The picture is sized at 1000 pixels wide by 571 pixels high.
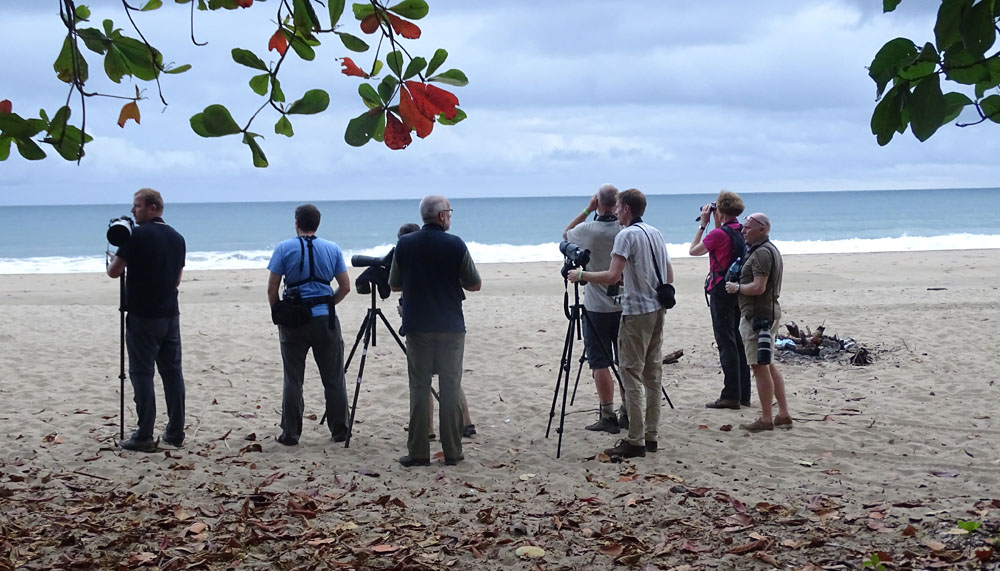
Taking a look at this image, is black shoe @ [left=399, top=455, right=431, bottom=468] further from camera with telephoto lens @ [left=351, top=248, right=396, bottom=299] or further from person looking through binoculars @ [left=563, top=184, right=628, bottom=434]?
person looking through binoculars @ [left=563, top=184, right=628, bottom=434]

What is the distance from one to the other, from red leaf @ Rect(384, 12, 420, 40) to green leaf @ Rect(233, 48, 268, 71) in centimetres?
33

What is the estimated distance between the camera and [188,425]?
6.78 meters

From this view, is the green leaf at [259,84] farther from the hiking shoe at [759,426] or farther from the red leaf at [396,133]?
the hiking shoe at [759,426]

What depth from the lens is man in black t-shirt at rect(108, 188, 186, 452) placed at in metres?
5.62

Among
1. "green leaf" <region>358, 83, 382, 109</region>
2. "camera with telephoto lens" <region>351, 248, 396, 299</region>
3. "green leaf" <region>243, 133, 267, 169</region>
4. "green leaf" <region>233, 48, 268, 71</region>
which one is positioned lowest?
"camera with telephoto lens" <region>351, 248, 396, 299</region>

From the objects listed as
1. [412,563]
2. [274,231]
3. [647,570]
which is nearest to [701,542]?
[647,570]

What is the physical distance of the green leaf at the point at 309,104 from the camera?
1.88m

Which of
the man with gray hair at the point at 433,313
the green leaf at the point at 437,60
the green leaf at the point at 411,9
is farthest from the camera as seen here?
the man with gray hair at the point at 433,313

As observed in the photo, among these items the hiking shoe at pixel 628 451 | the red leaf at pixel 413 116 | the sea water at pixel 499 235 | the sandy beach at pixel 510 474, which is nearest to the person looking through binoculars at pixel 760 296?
the sandy beach at pixel 510 474

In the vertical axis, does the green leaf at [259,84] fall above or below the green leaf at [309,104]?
above

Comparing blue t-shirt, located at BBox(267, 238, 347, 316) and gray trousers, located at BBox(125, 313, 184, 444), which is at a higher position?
blue t-shirt, located at BBox(267, 238, 347, 316)

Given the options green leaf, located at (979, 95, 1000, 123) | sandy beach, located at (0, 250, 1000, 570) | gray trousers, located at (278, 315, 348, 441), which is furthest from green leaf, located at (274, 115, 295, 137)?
gray trousers, located at (278, 315, 348, 441)

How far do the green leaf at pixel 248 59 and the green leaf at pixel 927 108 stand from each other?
1469 millimetres

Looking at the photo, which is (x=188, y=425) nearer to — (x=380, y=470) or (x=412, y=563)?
(x=380, y=470)
